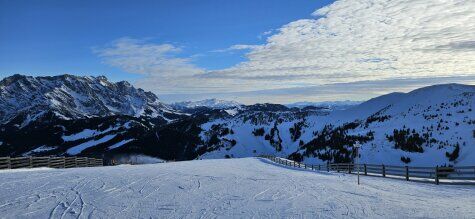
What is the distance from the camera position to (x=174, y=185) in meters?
20.9

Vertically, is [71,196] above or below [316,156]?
above

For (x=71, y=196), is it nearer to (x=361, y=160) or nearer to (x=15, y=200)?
(x=15, y=200)

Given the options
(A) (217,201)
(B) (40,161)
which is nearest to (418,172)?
(A) (217,201)

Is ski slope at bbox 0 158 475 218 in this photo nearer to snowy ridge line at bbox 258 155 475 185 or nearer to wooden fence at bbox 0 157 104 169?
snowy ridge line at bbox 258 155 475 185

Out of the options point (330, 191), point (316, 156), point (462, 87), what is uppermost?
point (462, 87)

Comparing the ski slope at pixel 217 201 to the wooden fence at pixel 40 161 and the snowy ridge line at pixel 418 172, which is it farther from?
the wooden fence at pixel 40 161

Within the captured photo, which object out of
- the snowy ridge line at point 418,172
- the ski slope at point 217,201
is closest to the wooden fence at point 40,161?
the ski slope at point 217,201

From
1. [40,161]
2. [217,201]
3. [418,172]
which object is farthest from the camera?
[40,161]

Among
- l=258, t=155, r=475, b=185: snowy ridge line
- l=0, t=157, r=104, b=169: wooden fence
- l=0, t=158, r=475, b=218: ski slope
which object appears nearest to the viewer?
l=0, t=158, r=475, b=218: ski slope

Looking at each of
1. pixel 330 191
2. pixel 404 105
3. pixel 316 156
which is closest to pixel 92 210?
pixel 330 191

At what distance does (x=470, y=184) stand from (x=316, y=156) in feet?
221

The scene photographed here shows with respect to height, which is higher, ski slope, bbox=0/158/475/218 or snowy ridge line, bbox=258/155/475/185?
ski slope, bbox=0/158/475/218

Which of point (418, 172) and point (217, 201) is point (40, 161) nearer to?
point (217, 201)

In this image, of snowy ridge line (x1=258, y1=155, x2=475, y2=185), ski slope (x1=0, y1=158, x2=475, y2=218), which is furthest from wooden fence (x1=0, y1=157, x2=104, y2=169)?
snowy ridge line (x1=258, y1=155, x2=475, y2=185)
